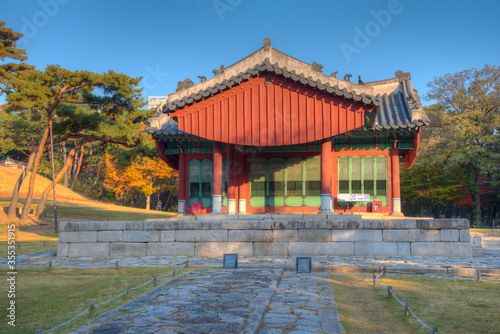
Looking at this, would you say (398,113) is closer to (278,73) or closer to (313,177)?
(313,177)

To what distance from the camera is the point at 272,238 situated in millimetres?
14406

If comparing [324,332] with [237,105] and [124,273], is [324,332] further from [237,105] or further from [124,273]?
[237,105]

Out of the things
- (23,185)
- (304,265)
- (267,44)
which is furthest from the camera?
(23,185)

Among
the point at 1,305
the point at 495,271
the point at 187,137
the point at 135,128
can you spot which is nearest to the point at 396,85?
the point at 187,137

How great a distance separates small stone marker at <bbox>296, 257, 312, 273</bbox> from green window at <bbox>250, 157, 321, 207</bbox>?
9.37 metres

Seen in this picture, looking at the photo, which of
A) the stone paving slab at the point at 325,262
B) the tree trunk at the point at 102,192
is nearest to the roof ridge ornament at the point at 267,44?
the stone paving slab at the point at 325,262

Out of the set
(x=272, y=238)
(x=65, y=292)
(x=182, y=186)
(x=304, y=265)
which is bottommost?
(x=65, y=292)

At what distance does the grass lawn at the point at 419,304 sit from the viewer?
20.2ft

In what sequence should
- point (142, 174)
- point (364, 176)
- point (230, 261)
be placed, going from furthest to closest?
point (142, 174), point (364, 176), point (230, 261)

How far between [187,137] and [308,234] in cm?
919

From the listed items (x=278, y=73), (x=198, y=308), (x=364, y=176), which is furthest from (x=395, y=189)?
(x=198, y=308)

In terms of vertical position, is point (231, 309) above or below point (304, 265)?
below

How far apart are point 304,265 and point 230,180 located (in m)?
8.80

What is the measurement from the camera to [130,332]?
222 inches
